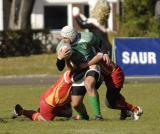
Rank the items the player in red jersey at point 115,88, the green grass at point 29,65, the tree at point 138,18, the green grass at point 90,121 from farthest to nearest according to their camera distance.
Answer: the tree at point 138,18, the green grass at point 29,65, the player in red jersey at point 115,88, the green grass at point 90,121

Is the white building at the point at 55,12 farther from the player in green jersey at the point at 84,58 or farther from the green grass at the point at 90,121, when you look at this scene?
the player in green jersey at the point at 84,58

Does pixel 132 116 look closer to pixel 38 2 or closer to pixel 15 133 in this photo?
pixel 15 133

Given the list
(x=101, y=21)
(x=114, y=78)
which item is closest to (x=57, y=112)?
Answer: (x=114, y=78)

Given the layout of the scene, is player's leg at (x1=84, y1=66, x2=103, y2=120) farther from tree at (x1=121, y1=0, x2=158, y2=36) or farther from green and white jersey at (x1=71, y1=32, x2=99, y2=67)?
tree at (x1=121, y1=0, x2=158, y2=36)

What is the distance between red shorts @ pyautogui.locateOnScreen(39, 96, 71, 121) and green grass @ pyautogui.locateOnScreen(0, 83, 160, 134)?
0.64ft

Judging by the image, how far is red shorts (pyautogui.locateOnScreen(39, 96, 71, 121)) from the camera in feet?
43.3

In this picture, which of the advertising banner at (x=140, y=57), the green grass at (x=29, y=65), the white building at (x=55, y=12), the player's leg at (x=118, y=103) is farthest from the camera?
the white building at (x=55, y=12)

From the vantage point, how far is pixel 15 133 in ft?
35.6

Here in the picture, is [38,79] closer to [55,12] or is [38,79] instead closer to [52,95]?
[52,95]

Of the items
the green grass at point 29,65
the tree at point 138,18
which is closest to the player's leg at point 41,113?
the green grass at point 29,65

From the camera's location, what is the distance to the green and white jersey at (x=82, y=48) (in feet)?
42.4

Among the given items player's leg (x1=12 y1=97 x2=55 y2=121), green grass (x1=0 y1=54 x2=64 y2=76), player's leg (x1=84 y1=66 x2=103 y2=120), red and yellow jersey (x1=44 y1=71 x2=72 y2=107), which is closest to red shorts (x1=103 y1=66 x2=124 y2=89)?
player's leg (x1=84 y1=66 x2=103 y2=120)

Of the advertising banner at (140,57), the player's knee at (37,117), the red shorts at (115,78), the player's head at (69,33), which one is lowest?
the advertising banner at (140,57)

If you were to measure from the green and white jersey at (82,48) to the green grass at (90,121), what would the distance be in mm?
968
